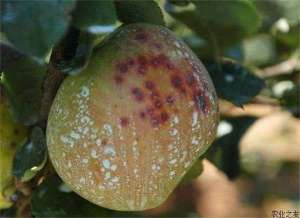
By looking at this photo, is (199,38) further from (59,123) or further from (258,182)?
(258,182)

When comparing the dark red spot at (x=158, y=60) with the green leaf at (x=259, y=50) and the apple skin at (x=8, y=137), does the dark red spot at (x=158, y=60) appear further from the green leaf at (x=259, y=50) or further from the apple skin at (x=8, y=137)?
the green leaf at (x=259, y=50)

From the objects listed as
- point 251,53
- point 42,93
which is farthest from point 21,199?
point 251,53

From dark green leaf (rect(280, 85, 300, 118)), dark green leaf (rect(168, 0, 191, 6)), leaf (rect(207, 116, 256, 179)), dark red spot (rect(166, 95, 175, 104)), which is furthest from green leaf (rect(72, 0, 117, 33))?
dark green leaf (rect(280, 85, 300, 118))

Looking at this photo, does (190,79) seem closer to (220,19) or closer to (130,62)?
(130,62)

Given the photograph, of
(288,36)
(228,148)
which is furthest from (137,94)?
(288,36)

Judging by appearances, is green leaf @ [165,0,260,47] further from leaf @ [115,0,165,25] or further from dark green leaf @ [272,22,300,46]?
dark green leaf @ [272,22,300,46]
